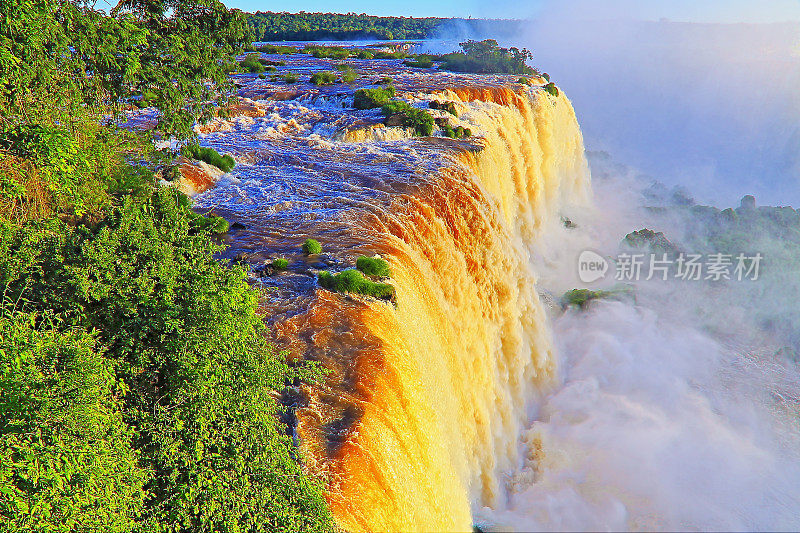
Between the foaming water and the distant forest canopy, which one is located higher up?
the distant forest canopy

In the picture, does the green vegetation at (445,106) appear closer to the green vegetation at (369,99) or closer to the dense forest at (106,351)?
the green vegetation at (369,99)

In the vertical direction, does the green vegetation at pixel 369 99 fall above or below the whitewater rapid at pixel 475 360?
above

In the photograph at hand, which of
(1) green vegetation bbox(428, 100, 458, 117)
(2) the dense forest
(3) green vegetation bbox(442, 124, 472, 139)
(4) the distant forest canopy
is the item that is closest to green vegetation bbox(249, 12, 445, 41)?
(4) the distant forest canopy

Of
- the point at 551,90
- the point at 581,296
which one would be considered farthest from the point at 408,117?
the point at 551,90

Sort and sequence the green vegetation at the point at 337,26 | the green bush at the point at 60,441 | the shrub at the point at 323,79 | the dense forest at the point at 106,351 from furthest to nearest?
1. the green vegetation at the point at 337,26
2. the shrub at the point at 323,79
3. the dense forest at the point at 106,351
4. the green bush at the point at 60,441

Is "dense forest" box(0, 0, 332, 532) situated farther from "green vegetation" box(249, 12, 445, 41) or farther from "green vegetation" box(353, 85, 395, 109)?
"green vegetation" box(249, 12, 445, 41)

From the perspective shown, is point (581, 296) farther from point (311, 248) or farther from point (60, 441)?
point (60, 441)

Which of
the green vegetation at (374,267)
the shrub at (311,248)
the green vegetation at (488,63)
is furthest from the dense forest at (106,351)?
the green vegetation at (488,63)
